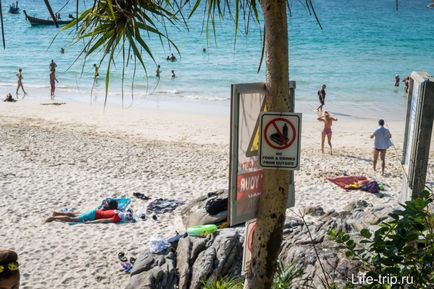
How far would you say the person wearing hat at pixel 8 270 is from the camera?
4715 mm

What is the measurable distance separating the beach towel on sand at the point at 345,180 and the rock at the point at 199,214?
3.40 m

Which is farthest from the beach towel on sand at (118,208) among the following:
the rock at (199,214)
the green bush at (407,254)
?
the green bush at (407,254)

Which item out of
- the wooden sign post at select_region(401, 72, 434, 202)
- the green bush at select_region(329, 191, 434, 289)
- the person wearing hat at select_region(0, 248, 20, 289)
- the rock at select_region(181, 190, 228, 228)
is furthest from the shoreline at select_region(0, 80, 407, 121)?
the green bush at select_region(329, 191, 434, 289)

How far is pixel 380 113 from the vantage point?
73.6 ft

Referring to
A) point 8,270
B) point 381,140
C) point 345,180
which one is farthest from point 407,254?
point 381,140

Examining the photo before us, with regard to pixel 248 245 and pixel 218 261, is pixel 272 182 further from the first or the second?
pixel 218 261

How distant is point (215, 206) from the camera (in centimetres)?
848

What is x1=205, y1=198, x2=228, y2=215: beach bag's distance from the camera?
27.7ft

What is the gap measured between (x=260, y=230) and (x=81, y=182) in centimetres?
909

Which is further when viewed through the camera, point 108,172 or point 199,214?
point 108,172

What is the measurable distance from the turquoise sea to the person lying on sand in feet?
7.61

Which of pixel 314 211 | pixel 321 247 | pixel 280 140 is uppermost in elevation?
pixel 280 140

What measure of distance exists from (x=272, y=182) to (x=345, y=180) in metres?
8.97

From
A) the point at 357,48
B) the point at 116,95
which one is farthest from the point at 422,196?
the point at 357,48
